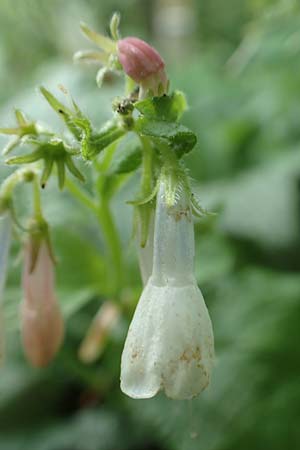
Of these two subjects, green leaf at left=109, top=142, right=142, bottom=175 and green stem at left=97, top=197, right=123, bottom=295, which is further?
green stem at left=97, top=197, right=123, bottom=295

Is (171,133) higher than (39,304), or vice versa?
(171,133)

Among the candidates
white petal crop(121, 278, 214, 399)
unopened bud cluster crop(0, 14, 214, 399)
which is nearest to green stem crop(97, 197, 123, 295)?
unopened bud cluster crop(0, 14, 214, 399)

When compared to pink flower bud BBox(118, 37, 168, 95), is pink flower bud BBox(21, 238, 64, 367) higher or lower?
lower

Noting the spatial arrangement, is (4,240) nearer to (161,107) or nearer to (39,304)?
(39,304)

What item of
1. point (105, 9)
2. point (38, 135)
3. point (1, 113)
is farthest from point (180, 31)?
point (38, 135)

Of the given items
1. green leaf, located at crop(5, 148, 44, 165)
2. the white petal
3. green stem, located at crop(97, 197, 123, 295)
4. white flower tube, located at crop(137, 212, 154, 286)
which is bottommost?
the white petal

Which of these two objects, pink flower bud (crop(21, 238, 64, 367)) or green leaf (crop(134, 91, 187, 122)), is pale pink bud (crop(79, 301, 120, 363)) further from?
green leaf (crop(134, 91, 187, 122))

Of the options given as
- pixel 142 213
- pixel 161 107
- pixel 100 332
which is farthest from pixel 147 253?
pixel 100 332
